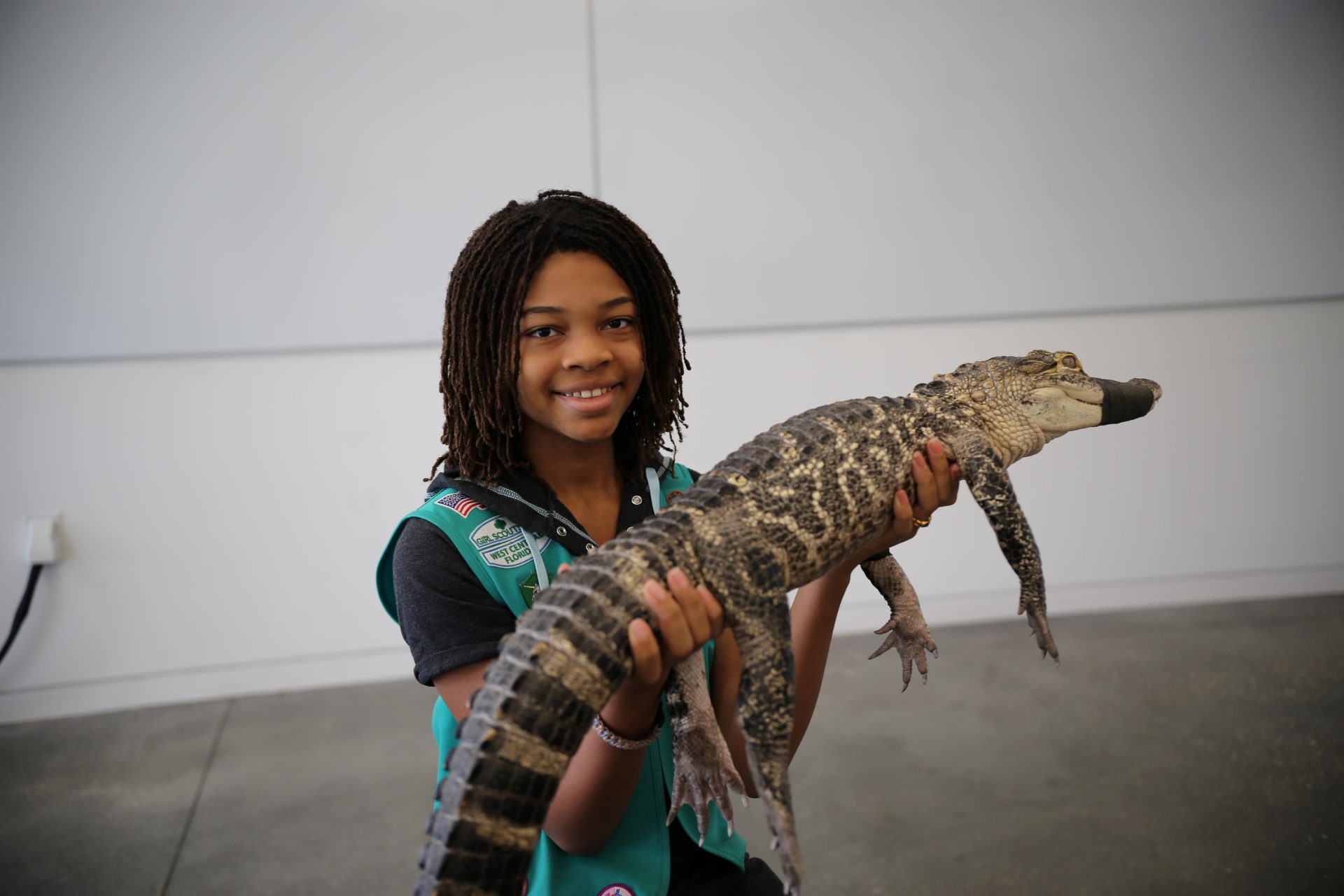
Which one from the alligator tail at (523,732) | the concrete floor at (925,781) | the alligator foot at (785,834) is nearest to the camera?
the alligator tail at (523,732)

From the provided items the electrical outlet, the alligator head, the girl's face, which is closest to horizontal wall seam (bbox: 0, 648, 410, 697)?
the electrical outlet

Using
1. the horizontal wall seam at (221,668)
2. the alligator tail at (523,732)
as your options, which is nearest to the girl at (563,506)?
the alligator tail at (523,732)

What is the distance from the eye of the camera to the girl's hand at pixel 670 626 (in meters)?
0.90

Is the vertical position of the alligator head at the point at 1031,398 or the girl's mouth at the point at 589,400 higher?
the girl's mouth at the point at 589,400

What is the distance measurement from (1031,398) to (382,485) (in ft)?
7.23

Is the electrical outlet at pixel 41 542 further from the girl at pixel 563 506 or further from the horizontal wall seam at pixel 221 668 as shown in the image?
the girl at pixel 563 506

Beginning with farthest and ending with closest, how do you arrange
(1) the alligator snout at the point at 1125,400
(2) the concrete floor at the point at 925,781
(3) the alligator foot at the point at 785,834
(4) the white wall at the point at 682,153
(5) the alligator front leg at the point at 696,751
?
(4) the white wall at the point at 682,153 → (2) the concrete floor at the point at 925,781 → (1) the alligator snout at the point at 1125,400 → (5) the alligator front leg at the point at 696,751 → (3) the alligator foot at the point at 785,834

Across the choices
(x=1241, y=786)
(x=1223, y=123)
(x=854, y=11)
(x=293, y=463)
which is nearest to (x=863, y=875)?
(x=1241, y=786)

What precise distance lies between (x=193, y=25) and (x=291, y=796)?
2148 mm

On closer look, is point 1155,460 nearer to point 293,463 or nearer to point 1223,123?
point 1223,123

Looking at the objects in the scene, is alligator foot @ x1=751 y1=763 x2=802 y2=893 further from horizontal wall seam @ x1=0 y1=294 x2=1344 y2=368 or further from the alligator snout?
horizontal wall seam @ x1=0 y1=294 x2=1344 y2=368

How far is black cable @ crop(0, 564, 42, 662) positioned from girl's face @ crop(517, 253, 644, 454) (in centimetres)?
239

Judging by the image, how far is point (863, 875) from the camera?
2.07 m

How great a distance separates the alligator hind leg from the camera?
1.00m
